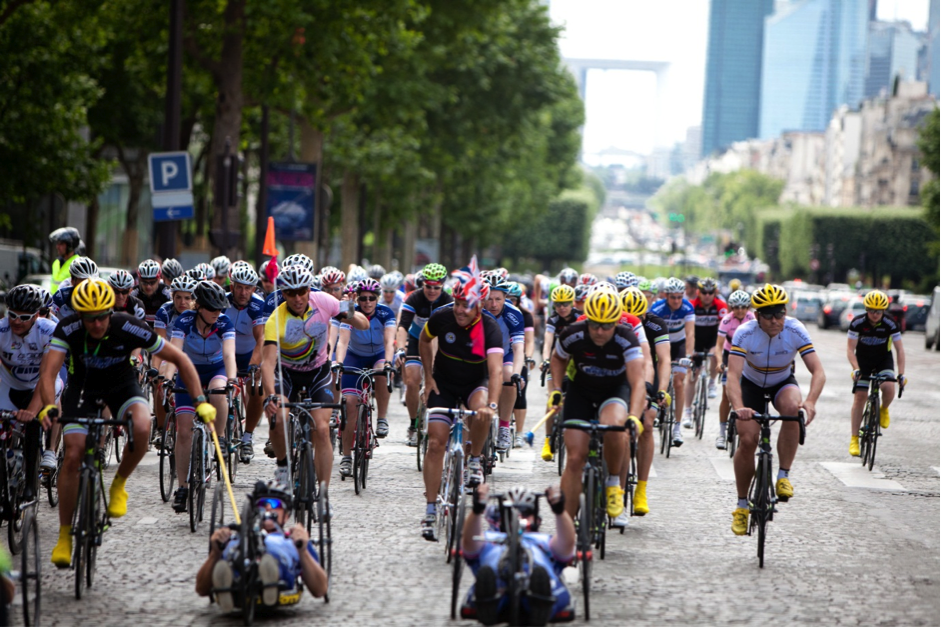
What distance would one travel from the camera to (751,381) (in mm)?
10180

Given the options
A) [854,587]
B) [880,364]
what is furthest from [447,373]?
[880,364]

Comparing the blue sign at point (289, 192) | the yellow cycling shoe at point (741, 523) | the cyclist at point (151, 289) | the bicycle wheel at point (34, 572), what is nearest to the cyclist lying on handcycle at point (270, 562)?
the bicycle wheel at point (34, 572)

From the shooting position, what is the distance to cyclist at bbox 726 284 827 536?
9742mm

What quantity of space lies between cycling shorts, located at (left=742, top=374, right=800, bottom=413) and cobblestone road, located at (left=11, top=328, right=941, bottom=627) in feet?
3.23

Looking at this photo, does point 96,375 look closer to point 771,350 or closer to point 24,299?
point 24,299

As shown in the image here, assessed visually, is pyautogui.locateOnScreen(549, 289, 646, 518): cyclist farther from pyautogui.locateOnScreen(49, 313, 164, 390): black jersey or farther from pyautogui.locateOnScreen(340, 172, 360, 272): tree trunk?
pyautogui.locateOnScreen(340, 172, 360, 272): tree trunk

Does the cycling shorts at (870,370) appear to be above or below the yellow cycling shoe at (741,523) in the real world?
Answer: above

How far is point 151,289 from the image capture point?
13.6 metres

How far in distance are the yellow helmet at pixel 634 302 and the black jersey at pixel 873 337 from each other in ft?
20.1

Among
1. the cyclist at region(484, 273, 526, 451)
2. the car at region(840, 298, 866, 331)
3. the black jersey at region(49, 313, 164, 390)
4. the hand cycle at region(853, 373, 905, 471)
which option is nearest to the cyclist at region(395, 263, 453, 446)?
the cyclist at region(484, 273, 526, 451)

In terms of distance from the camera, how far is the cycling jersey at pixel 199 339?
429 inches

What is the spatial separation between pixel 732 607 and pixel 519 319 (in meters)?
5.23

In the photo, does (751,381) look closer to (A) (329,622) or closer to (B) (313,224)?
(A) (329,622)

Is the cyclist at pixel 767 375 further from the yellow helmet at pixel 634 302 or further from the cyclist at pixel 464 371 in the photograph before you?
the cyclist at pixel 464 371
